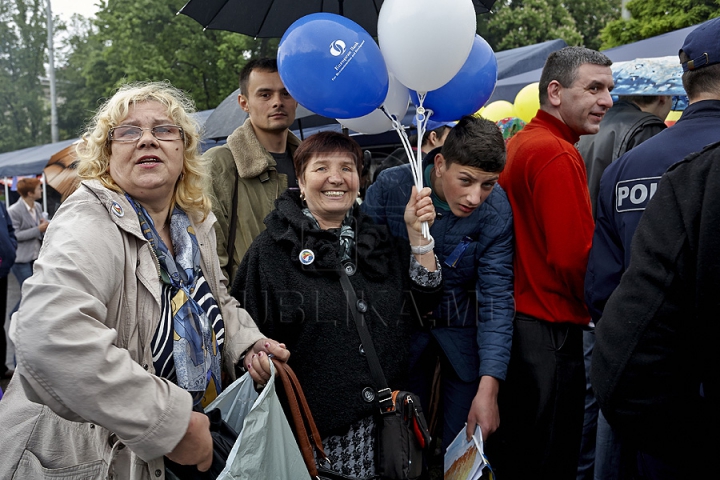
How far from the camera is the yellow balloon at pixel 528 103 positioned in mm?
5707

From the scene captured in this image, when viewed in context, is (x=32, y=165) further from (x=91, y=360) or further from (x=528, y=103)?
(x=91, y=360)

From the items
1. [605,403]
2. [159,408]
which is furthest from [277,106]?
[605,403]

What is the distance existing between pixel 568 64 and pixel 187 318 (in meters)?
2.18

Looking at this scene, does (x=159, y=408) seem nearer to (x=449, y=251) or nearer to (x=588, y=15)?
(x=449, y=251)

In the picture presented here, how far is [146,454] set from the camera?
146cm

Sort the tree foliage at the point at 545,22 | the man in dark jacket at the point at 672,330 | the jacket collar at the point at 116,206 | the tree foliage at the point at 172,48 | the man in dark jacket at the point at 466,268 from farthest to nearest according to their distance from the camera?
the tree foliage at the point at 545,22
the tree foliage at the point at 172,48
the man in dark jacket at the point at 466,268
the jacket collar at the point at 116,206
the man in dark jacket at the point at 672,330

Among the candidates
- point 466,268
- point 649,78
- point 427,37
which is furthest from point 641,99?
point 427,37

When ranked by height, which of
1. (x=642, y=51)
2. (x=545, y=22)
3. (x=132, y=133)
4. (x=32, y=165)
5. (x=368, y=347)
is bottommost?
(x=32, y=165)

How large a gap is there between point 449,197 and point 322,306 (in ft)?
2.53

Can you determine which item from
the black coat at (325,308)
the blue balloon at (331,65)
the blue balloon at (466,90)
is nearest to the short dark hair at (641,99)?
the blue balloon at (466,90)

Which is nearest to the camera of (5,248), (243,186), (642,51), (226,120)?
(243,186)

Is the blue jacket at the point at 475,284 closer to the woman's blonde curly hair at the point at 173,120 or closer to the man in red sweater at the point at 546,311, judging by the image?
the man in red sweater at the point at 546,311

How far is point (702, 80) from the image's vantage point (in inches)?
76.9

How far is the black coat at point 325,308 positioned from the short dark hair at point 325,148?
0.67ft
